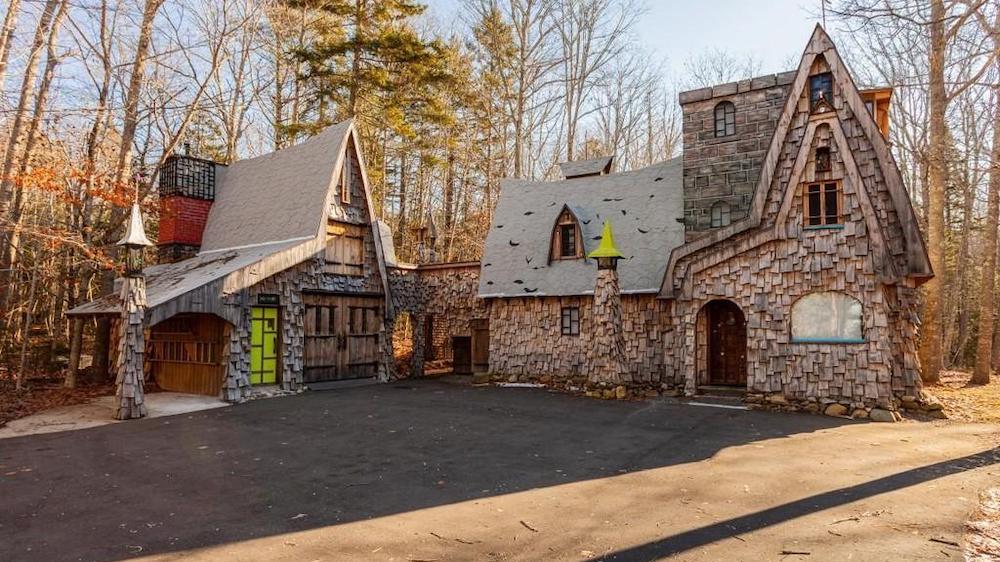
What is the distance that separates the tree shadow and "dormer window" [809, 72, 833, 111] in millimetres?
8417

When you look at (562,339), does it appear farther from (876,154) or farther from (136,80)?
(136,80)

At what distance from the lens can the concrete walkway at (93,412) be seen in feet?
35.2

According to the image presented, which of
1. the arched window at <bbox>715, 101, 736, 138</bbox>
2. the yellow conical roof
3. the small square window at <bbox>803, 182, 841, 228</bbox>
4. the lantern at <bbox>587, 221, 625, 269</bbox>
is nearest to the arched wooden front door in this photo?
the lantern at <bbox>587, 221, 625, 269</bbox>

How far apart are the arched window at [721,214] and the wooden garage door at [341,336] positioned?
10.9 meters

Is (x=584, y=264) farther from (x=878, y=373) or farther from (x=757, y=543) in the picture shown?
(x=757, y=543)

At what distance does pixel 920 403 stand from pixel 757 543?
32.5 ft

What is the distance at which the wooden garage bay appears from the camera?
48.5ft

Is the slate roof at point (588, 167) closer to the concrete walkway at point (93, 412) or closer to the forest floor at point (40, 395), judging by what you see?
the concrete walkway at point (93, 412)

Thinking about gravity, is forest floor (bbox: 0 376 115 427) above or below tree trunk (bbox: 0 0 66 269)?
below

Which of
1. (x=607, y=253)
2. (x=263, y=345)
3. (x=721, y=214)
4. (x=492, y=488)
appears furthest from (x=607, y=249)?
(x=263, y=345)

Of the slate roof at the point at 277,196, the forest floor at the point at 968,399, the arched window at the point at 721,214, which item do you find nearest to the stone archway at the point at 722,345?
the arched window at the point at 721,214

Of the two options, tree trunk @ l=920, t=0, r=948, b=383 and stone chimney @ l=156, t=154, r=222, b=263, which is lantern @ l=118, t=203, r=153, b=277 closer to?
stone chimney @ l=156, t=154, r=222, b=263

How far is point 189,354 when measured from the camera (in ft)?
51.3

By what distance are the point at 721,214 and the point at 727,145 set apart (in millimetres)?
2099
